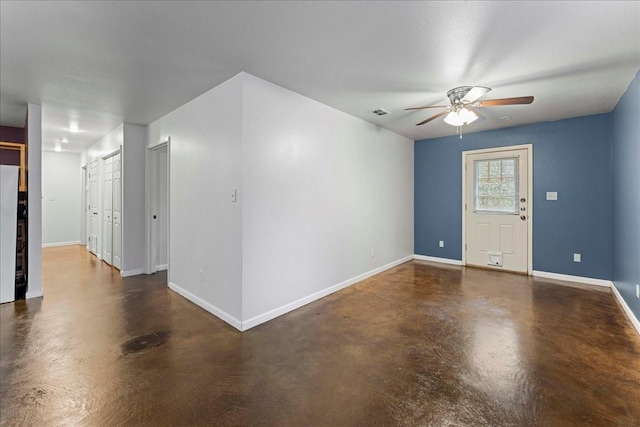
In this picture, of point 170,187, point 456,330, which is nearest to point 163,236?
point 170,187

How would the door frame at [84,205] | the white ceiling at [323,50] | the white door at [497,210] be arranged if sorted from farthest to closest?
the door frame at [84,205], the white door at [497,210], the white ceiling at [323,50]

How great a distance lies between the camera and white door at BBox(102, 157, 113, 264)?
5.46 m

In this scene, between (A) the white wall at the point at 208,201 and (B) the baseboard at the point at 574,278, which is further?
(B) the baseboard at the point at 574,278

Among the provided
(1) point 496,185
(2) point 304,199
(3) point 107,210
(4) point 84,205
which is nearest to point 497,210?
(1) point 496,185

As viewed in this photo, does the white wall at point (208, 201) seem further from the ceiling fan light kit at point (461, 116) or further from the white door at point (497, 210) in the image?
the white door at point (497, 210)

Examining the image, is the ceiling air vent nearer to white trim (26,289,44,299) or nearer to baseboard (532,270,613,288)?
baseboard (532,270,613,288)

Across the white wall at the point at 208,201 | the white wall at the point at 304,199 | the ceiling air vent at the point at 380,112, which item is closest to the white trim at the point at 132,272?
the white wall at the point at 208,201

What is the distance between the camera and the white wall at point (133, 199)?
4.75 metres

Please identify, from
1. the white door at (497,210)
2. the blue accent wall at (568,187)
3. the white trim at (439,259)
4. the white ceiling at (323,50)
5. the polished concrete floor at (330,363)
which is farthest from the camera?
the white trim at (439,259)

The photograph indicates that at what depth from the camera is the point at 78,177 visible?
7.88m

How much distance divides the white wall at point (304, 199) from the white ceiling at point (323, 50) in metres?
0.35

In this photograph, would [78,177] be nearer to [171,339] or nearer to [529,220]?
[171,339]

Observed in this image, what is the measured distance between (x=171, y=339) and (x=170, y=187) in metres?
2.13

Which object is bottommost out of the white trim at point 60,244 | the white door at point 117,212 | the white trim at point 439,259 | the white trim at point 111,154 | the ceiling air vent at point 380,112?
the white trim at point 439,259
